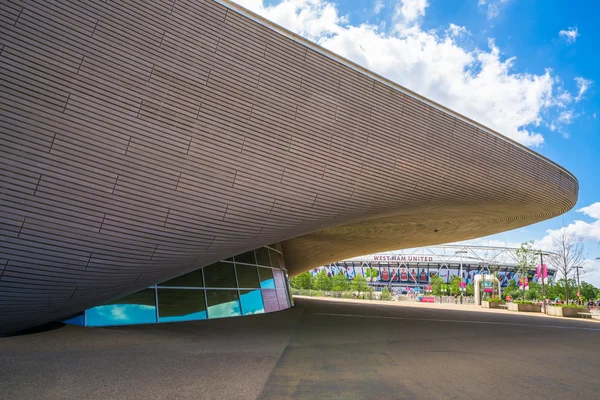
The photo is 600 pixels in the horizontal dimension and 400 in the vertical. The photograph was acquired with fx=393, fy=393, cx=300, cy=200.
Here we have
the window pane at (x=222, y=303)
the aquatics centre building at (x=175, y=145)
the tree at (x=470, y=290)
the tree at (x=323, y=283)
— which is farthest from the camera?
the tree at (x=470, y=290)

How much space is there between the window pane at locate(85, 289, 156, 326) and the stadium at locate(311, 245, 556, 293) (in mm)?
71253

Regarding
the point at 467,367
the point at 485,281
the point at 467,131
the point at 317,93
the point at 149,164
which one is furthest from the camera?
the point at 485,281

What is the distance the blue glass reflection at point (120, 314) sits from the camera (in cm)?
1012

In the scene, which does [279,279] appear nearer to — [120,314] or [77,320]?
Result: [120,314]

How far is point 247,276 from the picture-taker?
53.3 feet

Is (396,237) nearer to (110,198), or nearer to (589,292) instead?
(110,198)

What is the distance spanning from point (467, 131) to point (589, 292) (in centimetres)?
8620

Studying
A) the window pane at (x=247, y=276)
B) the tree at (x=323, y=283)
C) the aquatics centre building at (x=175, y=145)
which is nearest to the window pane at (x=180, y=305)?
the aquatics centre building at (x=175, y=145)

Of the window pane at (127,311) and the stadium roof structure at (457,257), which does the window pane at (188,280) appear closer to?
the window pane at (127,311)

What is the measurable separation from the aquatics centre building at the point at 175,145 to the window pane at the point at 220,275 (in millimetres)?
2407

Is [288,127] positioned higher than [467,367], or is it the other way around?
[288,127]

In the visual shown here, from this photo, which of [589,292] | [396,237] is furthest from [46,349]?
[589,292]

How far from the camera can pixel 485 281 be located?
39156 mm

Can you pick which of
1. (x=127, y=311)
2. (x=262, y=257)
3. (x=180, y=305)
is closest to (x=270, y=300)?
(x=262, y=257)
